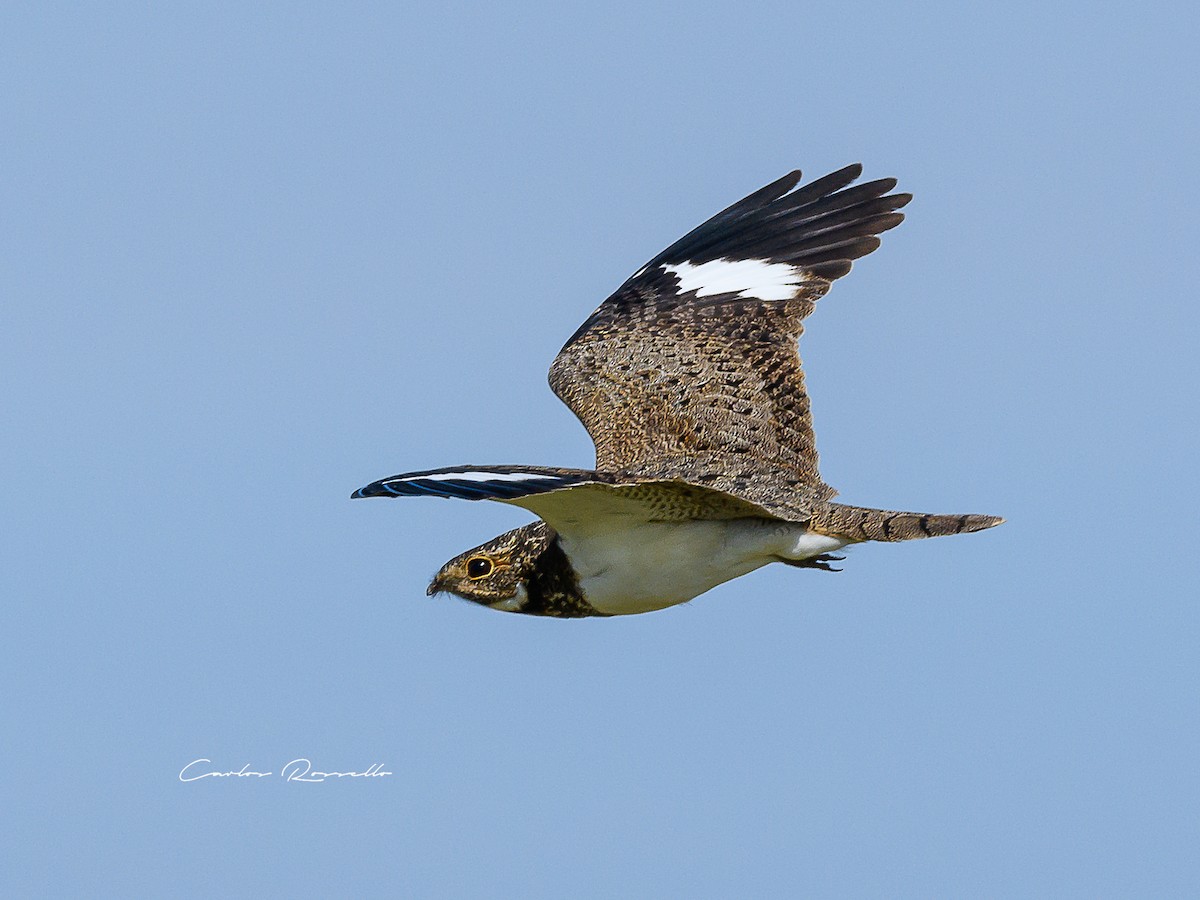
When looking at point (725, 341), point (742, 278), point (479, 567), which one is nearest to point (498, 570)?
point (479, 567)

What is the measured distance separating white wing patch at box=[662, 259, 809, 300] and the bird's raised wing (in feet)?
0.04

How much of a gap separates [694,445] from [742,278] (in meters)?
2.35

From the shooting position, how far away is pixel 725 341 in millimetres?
12719

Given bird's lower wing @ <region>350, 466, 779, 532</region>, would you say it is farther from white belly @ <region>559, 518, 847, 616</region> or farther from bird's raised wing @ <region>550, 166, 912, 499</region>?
bird's raised wing @ <region>550, 166, 912, 499</region>

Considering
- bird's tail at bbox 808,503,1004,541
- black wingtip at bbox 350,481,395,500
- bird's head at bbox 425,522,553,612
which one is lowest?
bird's head at bbox 425,522,553,612

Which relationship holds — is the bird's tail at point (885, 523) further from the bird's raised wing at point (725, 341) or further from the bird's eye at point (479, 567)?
the bird's eye at point (479, 567)

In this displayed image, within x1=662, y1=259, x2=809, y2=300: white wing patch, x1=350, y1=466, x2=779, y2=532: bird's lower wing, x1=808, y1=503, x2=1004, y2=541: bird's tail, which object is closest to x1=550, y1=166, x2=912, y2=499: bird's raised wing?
x1=662, y1=259, x2=809, y2=300: white wing patch

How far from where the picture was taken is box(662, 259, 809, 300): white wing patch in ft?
43.2

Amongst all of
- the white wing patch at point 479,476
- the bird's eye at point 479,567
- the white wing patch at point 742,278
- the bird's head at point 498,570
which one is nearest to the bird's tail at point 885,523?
the bird's head at point 498,570

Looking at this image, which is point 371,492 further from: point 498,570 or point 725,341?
point 725,341

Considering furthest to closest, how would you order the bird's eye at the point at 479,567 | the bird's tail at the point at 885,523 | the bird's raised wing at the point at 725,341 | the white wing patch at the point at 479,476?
the bird's raised wing at the point at 725,341
the bird's eye at the point at 479,567
the bird's tail at the point at 885,523
the white wing patch at the point at 479,476

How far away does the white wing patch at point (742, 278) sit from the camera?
13.2 meters

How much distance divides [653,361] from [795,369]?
1.07 meters

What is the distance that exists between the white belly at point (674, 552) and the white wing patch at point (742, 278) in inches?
123
